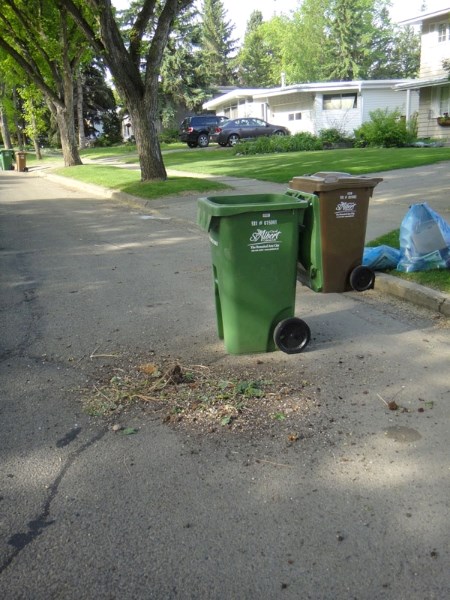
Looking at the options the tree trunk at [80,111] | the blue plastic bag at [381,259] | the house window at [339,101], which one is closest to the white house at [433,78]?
the house window at [339,101]

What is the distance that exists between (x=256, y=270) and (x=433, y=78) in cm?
3057

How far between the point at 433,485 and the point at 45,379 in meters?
2.90

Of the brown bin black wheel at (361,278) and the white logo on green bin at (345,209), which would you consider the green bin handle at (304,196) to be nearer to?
the white logo on green bin at (345,209)

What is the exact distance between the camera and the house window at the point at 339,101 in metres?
37.2

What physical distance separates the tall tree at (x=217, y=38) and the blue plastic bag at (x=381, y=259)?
249 feet

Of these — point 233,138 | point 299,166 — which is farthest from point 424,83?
point 299,166

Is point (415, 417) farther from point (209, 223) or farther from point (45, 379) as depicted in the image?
point (45, 379)

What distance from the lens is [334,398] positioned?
4.02 metres

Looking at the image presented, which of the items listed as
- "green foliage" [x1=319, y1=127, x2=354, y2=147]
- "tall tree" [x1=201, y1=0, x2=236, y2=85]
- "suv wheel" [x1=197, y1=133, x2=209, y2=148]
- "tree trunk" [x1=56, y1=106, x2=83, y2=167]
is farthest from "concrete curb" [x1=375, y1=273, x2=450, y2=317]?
"tall tree" [x1=201, y1=0, x2=236, y2=85]

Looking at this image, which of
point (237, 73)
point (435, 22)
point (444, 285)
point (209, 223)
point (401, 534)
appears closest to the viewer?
point (401, 534)

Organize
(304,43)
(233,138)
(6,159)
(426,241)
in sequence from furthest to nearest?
(304,43)
(233,138)
(6,159)
(426,241)

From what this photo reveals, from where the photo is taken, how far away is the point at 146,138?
629 inches

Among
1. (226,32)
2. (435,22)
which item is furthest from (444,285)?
(226,32)

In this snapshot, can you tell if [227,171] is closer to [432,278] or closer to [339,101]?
[432,278]
